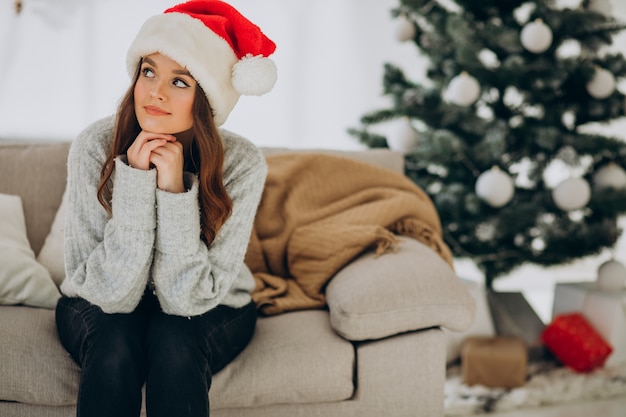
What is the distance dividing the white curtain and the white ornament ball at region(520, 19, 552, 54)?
79 centimetres

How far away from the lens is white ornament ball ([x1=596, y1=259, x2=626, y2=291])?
246 centimetres

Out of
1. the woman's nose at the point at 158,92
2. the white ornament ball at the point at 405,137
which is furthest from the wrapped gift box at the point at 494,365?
the woman's nose at the point at 158,92

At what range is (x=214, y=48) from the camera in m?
1.30

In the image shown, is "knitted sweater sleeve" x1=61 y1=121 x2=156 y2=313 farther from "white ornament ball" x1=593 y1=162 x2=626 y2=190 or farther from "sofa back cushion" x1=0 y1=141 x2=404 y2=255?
"white ornament ball" x1=593 y1=162 x2=626 y2=190

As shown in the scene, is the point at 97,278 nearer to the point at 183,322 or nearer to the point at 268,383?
the point at 183,322

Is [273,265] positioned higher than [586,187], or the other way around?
[586,187]

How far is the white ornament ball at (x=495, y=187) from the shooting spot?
2.34 m

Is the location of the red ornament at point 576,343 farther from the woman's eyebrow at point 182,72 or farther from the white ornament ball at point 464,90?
the woman's eyebrow at point 182,72

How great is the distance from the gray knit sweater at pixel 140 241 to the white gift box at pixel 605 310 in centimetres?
166

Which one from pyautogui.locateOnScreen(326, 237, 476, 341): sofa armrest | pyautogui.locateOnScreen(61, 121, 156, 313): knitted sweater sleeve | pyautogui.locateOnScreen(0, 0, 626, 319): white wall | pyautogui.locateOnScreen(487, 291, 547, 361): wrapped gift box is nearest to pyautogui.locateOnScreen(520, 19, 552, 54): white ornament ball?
pyautogui.locateOnScreen(0, 0, 626, 319): white wall

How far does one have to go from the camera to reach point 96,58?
2.82 meters

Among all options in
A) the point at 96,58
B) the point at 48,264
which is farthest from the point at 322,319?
the point at 96,58

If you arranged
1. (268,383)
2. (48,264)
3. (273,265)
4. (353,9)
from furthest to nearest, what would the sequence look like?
1. (353,9)
2. (273,265)
3. (48,264)
4. (268,383)

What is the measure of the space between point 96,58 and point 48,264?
1.37 m
